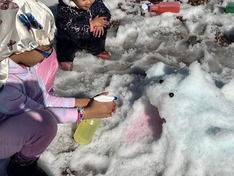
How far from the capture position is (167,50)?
3365 millimetres

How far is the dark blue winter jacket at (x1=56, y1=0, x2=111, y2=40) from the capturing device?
2982 mm

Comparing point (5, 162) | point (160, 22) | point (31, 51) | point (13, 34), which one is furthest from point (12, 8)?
point (160, 22)

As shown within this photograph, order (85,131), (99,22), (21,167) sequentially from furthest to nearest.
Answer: (99,22) < (85,131) < (21,167)

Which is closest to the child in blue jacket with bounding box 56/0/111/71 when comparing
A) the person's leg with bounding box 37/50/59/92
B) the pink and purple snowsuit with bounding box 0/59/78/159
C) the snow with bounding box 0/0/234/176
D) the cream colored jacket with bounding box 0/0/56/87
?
the snow with bounding box 0/0/234/176

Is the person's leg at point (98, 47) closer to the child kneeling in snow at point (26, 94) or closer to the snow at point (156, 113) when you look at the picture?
the snow at point (156, 113)

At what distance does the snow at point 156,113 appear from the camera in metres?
2.29

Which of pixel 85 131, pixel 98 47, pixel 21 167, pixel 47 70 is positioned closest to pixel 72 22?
pixel 98 47

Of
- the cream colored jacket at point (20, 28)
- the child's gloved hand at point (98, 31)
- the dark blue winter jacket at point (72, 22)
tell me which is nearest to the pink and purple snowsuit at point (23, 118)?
the cream colored jacket at point (20, 28)

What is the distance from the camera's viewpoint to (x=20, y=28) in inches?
70.9

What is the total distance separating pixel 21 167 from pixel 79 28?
4.05ft

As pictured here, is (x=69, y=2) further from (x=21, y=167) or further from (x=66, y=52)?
(x=21, y=167)

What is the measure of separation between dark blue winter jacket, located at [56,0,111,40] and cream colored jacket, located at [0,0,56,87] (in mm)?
975

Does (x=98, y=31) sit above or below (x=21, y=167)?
above

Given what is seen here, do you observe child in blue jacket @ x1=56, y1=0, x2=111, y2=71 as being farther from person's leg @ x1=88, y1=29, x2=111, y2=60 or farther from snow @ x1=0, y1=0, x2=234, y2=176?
snow @ x1=0, y1=0, x2=234, y2=176
